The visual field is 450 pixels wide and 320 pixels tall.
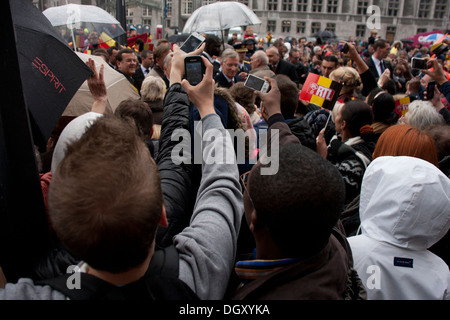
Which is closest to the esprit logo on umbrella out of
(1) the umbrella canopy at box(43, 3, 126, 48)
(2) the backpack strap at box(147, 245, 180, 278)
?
(2) the backpack strap at box(147, 245, 180, 278)

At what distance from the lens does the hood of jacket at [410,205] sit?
166 cm

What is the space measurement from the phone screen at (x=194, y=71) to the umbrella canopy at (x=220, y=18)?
19.0 feet

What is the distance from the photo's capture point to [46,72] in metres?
1.81

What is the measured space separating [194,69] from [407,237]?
1358 millimetres

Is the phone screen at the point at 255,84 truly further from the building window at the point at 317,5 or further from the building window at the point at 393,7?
the building window at the point at 393,7

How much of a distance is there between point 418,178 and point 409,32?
6017 cm

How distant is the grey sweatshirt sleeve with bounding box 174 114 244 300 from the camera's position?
3.78 feet

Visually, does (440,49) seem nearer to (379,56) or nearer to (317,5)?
(379,56)

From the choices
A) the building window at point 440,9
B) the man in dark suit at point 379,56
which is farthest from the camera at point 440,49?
the building window at point 440,9

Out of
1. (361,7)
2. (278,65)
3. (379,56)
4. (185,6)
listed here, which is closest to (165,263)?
(379,56)

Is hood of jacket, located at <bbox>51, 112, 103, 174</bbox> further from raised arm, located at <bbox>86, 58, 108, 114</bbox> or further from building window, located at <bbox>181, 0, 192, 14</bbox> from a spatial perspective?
building window, located at <bbox>181, 0, 192, 14</bbox>
